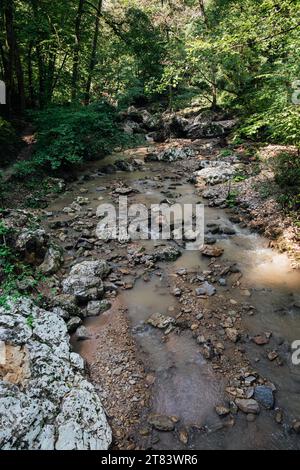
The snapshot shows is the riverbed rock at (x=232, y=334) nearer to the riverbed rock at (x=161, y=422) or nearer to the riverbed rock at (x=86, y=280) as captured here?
the riverbed rock at (x=161, y=422)

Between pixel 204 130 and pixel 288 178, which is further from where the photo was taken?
pixel 204 130

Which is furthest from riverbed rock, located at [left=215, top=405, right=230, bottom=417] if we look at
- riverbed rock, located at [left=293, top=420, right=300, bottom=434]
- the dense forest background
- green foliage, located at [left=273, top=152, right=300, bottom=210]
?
the dense forest background

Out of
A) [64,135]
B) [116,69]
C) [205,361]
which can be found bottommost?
[205,361]

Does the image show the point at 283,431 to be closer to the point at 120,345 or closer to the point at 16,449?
the point at 120,345

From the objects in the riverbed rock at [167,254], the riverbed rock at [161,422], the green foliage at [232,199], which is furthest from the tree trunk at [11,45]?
the riverbed rock at [161,422]

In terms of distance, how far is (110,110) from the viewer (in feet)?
45.9

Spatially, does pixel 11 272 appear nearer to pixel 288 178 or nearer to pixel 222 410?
pixel 222 410

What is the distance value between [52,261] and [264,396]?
4594 mm

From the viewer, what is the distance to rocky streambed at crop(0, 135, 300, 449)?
359 cm

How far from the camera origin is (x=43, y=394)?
3.57 m

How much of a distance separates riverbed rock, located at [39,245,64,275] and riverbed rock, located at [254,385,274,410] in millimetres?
4325

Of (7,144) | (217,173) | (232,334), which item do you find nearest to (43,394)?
(232,334)

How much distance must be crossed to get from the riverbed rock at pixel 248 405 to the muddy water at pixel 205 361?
0.28ft

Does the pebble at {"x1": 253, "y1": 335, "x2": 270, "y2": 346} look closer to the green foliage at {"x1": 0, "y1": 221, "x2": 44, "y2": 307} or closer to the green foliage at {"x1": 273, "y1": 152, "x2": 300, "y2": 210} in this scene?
the green foliage at {"x1": 0, "y1": 221, "x2": 44, "y2": 307}
